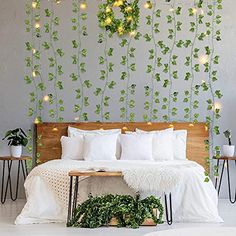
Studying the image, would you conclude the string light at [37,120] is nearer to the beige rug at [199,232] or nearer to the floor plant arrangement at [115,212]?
the floor plant arrangement at [115,212]

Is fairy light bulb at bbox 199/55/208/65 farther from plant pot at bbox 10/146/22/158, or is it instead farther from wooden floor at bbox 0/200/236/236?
plant pot at bbox 10/146/22/158

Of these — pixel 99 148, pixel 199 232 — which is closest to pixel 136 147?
pixel 99 148

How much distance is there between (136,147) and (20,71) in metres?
1.90

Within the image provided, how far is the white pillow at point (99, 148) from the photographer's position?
7.02 metres

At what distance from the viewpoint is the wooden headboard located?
7.48 meters

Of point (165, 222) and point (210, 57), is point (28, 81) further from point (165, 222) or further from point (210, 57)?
point (165, 222)

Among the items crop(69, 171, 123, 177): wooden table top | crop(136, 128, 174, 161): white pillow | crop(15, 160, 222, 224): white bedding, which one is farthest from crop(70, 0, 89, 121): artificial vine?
crop(69, 171, 123, 177): wooden table top

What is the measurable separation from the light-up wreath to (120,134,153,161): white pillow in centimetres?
143

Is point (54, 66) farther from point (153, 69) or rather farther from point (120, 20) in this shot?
point (153, 69)

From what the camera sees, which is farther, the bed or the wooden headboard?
the wooden headboard

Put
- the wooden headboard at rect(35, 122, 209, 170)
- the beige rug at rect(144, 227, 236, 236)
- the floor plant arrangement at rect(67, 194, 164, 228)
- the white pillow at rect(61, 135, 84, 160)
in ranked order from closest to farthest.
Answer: the beige rug at rect(144, 227, 236, 236)
the floor plant arrangement at rect(67, 194, 164, 228)
the white pillow at rect(61, 135, 84, 160)
the wooden headboard at rect(35, 122, 209, 170)

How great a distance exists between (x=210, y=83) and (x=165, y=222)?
102 inches

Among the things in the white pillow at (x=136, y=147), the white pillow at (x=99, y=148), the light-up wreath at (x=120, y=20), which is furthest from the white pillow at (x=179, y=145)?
the light-up wreath at (x=120, y=20)

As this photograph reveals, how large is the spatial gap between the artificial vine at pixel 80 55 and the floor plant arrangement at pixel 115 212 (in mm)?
2337
